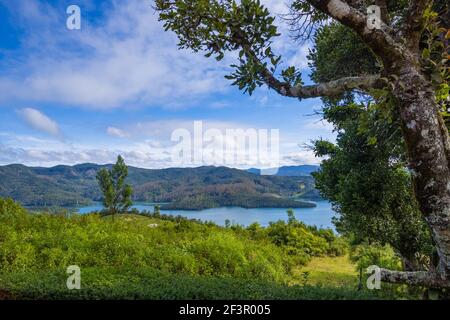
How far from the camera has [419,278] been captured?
2424 millimetres

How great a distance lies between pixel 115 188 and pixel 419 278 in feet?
62.2

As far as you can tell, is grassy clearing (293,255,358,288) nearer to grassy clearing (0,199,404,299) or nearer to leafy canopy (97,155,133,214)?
grassy clearing (0,199,404,299)

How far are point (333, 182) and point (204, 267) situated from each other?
193 inches

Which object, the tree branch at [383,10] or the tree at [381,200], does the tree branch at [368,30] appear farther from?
the tree at [381,200]

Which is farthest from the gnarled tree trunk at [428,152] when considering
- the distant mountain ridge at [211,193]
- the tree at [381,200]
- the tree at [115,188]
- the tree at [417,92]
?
the tree at [115,188]

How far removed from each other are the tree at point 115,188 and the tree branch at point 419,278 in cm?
1833

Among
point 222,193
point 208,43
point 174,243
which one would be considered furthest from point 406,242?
point 222,193

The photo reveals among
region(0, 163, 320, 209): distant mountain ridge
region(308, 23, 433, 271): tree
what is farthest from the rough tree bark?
region(0, 163, 320, 209): distant mountain ridge

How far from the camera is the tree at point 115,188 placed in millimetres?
19078

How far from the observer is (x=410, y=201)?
6797 mm

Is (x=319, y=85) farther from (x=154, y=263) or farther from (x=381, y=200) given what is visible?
(x=154, y=263)

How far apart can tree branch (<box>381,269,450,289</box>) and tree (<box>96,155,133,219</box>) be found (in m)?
18.3

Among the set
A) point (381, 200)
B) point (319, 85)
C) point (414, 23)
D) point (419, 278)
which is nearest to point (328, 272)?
point (381, 200)

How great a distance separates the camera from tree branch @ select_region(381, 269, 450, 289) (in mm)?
2293
